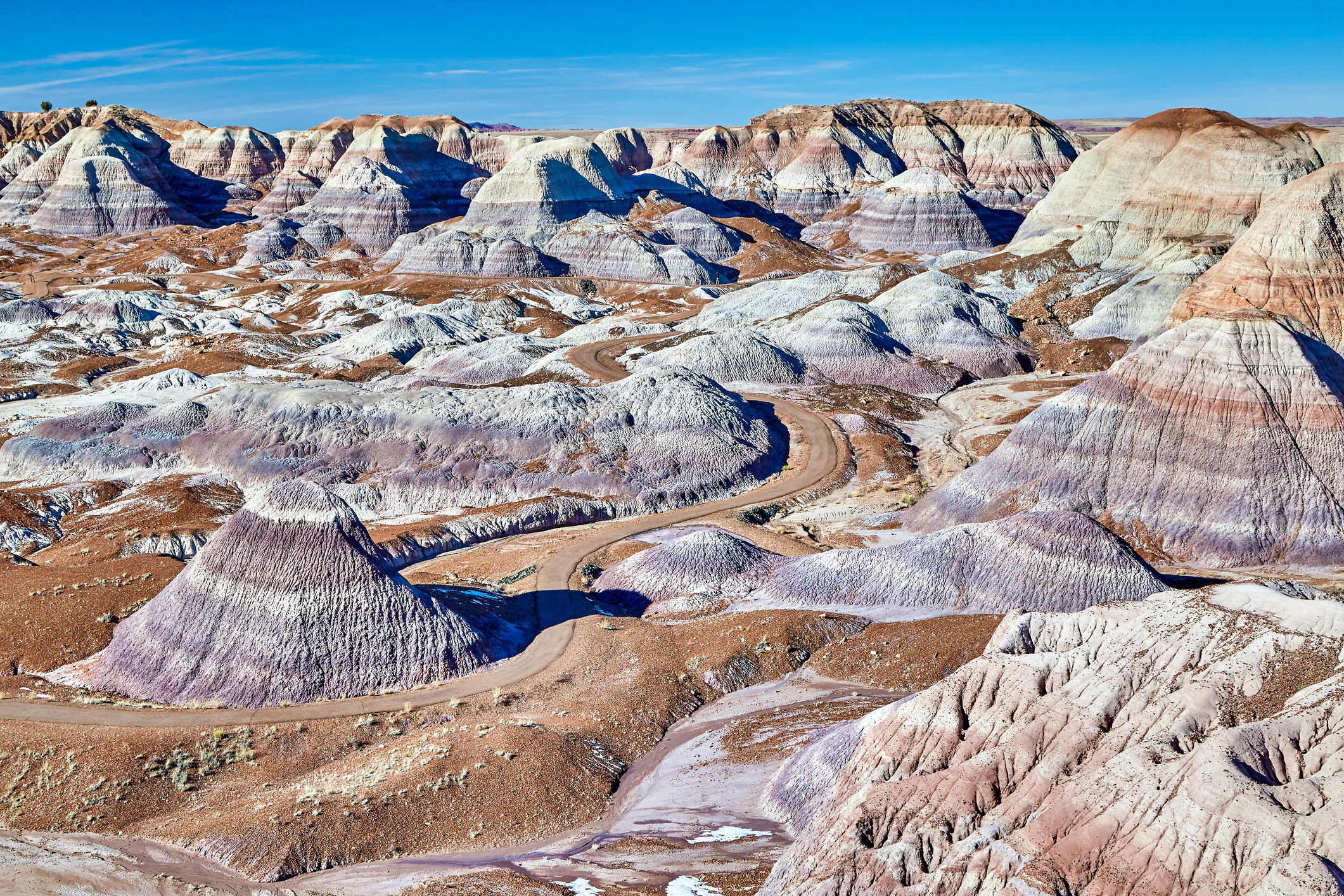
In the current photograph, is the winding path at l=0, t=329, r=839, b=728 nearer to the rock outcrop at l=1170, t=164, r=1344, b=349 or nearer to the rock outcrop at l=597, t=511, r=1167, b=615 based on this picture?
the rock outcrop at l=597, t=511, r=1167, b=615

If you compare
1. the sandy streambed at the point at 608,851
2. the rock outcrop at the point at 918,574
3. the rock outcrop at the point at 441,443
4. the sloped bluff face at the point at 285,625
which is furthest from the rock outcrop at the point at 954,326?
the sandy streambed at the point at 608,851

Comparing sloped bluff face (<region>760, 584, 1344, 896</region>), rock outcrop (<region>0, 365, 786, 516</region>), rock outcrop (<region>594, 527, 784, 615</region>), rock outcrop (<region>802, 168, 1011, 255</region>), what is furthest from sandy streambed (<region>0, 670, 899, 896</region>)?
rock outcrop (<region>802, 168, 1011, 255</region>)

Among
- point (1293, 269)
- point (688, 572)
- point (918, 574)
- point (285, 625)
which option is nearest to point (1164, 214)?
point (1293, 269)

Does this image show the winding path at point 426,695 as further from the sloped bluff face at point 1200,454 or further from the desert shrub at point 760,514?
the sloped bluff face at point 1200,454

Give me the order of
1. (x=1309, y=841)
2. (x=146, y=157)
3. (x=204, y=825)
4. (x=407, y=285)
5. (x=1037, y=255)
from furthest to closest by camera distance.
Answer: (x=146, y=157)
(x=407, y=285)
(x=1037, y=255)
(x=204, y=825)
(x=1309, y=841)

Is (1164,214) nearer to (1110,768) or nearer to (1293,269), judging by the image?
(1293,269)

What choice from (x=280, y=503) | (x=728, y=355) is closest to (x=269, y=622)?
(x=280, y=503)

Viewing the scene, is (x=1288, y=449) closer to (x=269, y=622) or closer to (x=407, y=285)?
(x=269, y=622)
